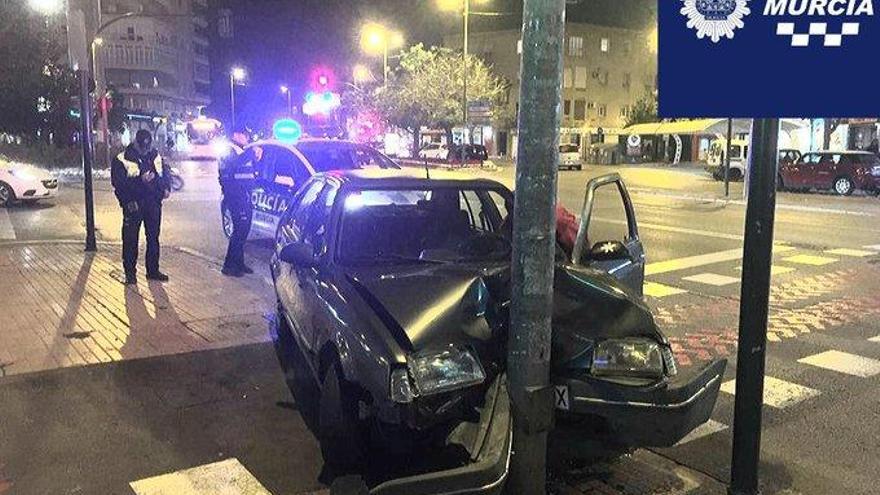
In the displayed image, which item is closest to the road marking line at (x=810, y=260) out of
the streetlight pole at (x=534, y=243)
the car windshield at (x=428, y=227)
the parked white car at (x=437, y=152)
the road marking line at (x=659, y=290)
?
the road marking line at (x=659, y=290)

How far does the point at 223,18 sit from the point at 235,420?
95239 mm

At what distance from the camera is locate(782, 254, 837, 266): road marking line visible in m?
11.7

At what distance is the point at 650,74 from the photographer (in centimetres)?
7769

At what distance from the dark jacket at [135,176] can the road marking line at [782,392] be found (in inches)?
268

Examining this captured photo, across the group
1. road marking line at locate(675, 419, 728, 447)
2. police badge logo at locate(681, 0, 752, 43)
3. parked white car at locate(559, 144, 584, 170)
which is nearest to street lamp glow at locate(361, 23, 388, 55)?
parked white car at locate(559, 144, 584, 170)

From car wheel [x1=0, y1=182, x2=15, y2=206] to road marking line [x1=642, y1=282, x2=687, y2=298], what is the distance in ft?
50.7

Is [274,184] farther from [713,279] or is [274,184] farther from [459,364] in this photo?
[459,364]

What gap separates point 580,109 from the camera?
7219 cm

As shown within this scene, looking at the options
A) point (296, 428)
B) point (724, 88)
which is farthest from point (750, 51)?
point (296, 428)

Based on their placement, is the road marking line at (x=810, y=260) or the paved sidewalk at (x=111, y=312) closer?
the paved sidewalk at (x=111, y=312)

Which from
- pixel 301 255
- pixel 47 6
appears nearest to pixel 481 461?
pixel 301 255

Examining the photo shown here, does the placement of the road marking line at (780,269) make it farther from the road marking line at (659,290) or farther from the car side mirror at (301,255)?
the car side mirror at (301,255)

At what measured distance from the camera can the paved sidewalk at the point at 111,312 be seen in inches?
262

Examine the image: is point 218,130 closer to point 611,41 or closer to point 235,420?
point 611,41
